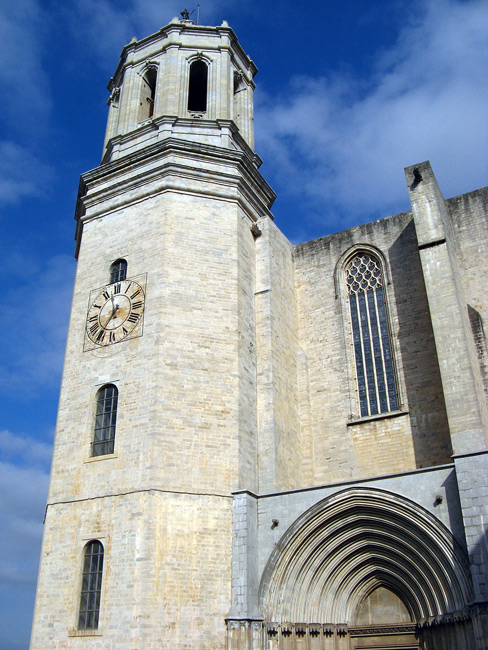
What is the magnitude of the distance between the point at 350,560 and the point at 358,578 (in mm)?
445

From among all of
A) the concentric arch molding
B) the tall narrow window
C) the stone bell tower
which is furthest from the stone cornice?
the concentric arch molding

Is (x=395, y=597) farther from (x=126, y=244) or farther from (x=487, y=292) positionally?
(x=126, y=244)

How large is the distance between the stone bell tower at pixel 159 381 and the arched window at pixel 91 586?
26mm

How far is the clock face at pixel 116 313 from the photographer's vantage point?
13.9 metres

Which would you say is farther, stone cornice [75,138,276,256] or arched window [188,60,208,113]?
arched window [188,60,208,113]

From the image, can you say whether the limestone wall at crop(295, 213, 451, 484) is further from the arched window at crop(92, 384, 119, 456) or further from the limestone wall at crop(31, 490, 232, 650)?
the arched window at crop(92, 384, 119, 456)

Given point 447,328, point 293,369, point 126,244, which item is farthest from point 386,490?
point 126,244

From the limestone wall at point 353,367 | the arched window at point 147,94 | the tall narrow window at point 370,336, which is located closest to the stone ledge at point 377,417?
the limestone wall at point 353,367

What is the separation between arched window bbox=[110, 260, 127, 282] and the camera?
48.9 feet

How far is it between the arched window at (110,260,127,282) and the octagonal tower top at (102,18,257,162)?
3639mm

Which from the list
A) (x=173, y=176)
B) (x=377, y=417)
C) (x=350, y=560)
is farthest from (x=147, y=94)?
(x=350, y=560)

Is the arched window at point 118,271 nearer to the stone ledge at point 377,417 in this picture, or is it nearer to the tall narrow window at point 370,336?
the tall narrow window at point 370,336

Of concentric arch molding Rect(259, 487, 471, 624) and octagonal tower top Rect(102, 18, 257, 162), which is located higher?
octagonal tower top Rect(102, 18, 257, 162)

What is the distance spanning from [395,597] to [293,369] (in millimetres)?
5519
